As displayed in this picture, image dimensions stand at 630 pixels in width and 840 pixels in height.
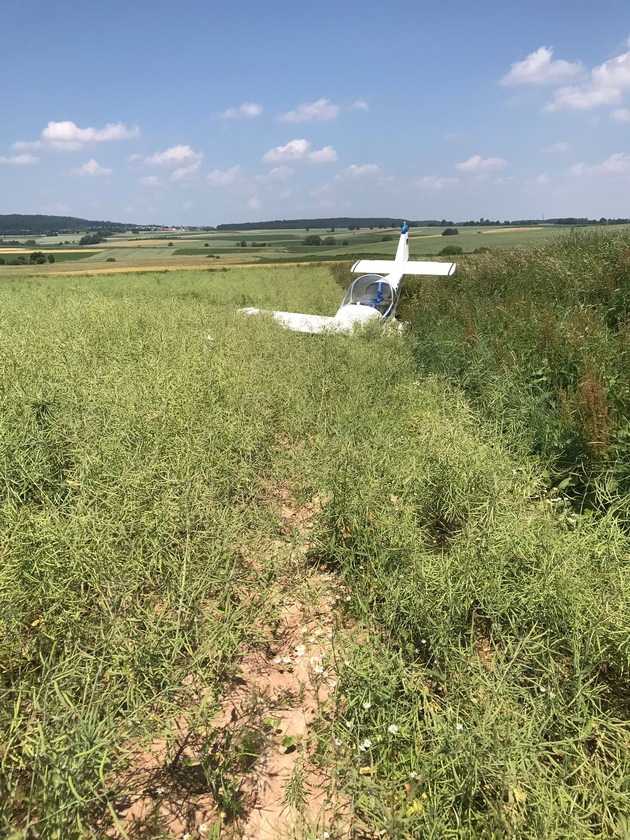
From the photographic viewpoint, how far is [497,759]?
5.56 feet

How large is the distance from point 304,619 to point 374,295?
34.2 ft

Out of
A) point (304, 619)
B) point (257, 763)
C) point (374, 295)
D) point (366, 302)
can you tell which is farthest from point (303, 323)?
point (257, 763)

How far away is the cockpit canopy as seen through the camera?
11.8 meters

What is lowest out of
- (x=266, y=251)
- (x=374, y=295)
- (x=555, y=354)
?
(x=555, y=354)

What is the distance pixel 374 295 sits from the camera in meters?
11.9

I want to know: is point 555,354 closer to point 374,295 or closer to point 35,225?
point 374,295

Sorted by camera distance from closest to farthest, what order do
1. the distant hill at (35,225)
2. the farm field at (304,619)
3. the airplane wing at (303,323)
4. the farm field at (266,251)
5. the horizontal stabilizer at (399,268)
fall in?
the farm field at (304,619) → the airplane wing at (303,323) → the horizontal stabilizer at (399,268) → the farm field at (266,251) → the distant hill at (35,225)

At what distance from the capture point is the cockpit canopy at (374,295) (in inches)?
463

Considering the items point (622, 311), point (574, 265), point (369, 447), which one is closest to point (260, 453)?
point (369, 447)

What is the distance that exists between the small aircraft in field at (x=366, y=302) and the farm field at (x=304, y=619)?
19.2 feet

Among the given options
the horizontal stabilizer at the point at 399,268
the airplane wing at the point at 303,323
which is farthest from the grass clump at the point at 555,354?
the horizontal stabilizer at the point at 399,268

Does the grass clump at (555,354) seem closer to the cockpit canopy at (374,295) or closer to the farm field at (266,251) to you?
the cockpit canopy at (374,295)

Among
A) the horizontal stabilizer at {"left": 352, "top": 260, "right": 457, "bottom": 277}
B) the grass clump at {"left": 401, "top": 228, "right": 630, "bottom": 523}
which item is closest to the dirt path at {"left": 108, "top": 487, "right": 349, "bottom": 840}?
the grass clump at {"left": 401, "top": 228, "right": 630, "bottom": 523}

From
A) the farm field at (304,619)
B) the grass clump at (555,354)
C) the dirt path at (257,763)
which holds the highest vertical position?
the grass clump at (555,354)
